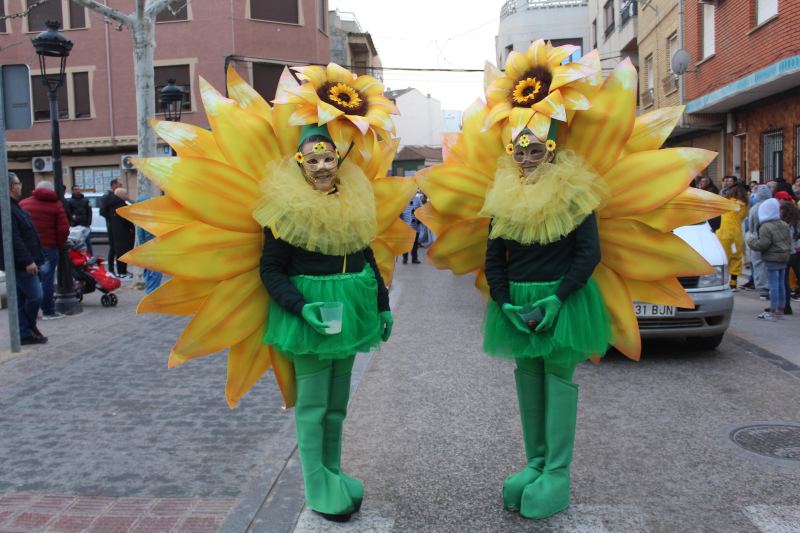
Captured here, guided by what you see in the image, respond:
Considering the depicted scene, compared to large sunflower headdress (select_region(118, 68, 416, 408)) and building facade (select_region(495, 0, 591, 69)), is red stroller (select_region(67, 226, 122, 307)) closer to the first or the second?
large sunflower headdress (select_region(118, 68, 416, 408))

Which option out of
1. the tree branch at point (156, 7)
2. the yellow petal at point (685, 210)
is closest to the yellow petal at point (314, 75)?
the yellow petal at point (685, 210)

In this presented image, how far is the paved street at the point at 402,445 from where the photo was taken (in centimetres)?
370

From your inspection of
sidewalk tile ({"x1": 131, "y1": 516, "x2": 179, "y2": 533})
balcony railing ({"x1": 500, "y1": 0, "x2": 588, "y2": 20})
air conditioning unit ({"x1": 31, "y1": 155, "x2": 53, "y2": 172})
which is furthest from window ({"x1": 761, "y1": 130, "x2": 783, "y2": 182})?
air conditioning unit ({"x1": 31, "y1": 155, "x2": 53, "y2": 172})

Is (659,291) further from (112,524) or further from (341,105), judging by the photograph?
(112,524)

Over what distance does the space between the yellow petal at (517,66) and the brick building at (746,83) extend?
11022 millimetres

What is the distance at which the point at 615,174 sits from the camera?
12.0ft

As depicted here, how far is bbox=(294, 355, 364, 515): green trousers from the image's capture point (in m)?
3.52

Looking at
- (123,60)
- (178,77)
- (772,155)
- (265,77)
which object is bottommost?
(772,155)

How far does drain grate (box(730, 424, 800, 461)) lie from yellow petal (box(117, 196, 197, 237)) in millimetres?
3734

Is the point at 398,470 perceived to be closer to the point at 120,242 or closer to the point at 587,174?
the point at 587,174

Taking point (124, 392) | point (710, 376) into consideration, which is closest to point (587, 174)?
point (710, 376)

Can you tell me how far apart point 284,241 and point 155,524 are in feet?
5.17

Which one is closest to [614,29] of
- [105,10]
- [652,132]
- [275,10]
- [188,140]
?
[275,10]

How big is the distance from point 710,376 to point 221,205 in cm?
489
